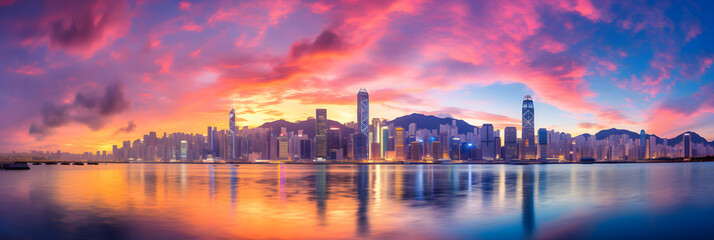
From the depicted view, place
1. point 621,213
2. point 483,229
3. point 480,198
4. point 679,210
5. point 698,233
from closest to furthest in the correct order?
point 698,233 < point 483,229 < point 621,213 < point 679,210 < point 480,198

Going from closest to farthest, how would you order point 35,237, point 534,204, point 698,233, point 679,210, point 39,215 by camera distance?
point 35,237 < point 698,233 < point 39,215 < point 679,210 < point 534,204

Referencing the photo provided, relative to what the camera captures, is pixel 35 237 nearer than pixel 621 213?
Yes

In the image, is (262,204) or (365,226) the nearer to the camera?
(365,226)

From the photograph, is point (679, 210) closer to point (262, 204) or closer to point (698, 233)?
point (698, 233)

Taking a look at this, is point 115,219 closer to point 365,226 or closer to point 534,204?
point 365,226

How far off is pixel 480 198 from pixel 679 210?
55.5 ft

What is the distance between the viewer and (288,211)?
121 ft

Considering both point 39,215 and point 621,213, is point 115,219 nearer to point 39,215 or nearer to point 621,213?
point 39,215

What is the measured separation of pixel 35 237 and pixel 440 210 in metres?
26.6

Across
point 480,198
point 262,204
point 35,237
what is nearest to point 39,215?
point 35,237

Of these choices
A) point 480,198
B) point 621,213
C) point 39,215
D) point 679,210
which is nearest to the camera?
point 39,215

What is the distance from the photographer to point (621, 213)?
124ft

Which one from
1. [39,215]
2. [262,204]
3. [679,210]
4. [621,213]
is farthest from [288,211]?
[679,210]

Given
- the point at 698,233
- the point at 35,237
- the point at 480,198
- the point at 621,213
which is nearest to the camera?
the point at 35,237
